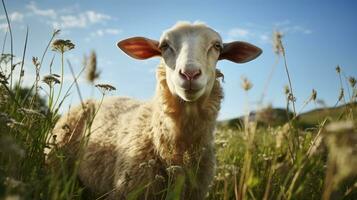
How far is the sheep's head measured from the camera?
12.3 ft

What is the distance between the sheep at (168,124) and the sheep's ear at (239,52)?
0.01m

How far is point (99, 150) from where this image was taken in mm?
4836

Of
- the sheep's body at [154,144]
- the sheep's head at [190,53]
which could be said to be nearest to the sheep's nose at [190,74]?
the sheep's head at [190,53]

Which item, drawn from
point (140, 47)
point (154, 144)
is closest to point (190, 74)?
point (154, 144)

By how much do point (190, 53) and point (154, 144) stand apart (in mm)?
1082

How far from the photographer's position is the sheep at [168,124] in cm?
393

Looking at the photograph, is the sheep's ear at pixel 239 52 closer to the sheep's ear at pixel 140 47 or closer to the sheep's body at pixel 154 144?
the sheep's body at pixel 154 144

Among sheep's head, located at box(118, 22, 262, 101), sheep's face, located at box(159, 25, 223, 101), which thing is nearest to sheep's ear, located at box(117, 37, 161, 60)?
sheep's head, located at box(118, 22, 262, 101)

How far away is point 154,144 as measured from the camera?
14.2 ft

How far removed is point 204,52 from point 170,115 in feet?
2.62

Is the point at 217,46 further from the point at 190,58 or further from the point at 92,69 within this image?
the point at 92,69

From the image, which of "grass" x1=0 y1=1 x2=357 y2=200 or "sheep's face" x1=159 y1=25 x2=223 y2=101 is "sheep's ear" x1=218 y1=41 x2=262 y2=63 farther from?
"grass" x1=0 y1=1 x2=357 y2=200

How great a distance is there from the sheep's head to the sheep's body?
0.81ft

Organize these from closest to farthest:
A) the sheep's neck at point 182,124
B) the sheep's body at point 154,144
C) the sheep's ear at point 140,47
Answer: the sheep's body at point 154,144 → the sheep's neck at point 182,124 → the sheep's ear at point 140,47
